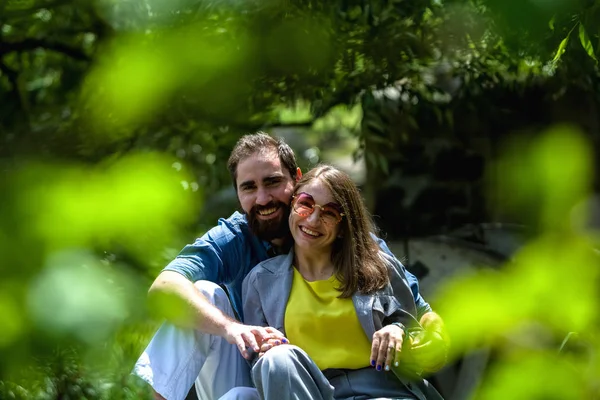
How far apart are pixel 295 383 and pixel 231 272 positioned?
695 mm

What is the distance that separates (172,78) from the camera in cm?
87

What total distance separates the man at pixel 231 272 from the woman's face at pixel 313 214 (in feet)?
0.49

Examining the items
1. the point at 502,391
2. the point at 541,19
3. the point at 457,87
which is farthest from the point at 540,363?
the point at 457,87

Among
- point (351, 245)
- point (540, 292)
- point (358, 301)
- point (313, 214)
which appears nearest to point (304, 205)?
point (313, 214)

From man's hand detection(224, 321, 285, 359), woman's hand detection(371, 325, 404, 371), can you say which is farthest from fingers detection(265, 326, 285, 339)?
woman's hand detection(371, 325, 404, 371)

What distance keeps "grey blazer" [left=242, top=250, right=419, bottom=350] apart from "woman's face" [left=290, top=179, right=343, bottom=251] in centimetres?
10

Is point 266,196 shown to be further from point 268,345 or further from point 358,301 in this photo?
point 268,345

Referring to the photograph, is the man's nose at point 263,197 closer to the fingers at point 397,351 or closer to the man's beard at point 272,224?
the man's beard at point 272,224

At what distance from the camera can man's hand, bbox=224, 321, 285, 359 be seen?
244 cm

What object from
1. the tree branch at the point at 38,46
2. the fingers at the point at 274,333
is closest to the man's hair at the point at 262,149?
the fingers at the point at 274,333

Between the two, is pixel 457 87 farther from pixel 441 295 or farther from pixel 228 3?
pixel 441 295

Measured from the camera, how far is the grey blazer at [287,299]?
266 centimetres

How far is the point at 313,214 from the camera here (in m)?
2.72

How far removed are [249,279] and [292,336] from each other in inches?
9.4
